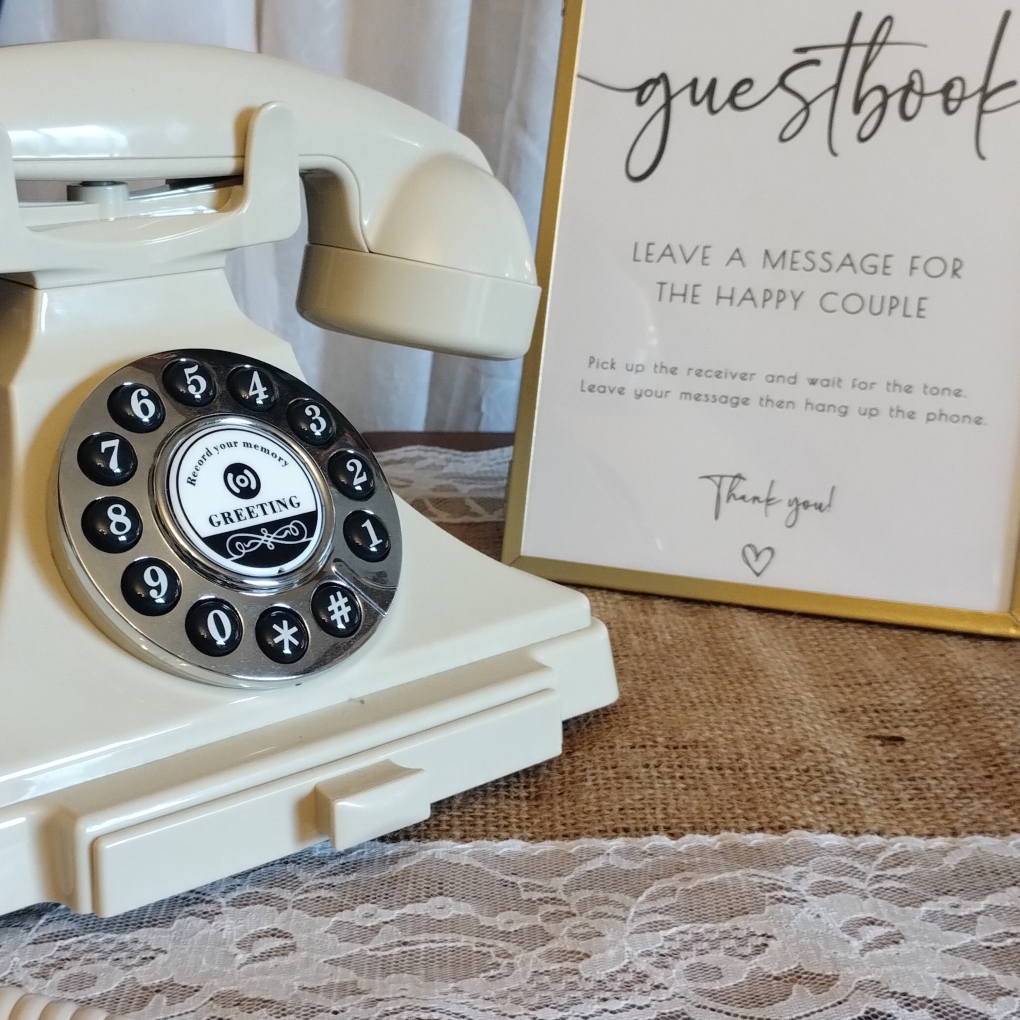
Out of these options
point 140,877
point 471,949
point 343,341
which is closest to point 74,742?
point 140,877

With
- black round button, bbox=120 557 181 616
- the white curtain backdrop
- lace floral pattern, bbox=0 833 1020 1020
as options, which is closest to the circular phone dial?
black round button, bbox=120 557 181 616

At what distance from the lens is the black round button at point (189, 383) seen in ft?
1.84

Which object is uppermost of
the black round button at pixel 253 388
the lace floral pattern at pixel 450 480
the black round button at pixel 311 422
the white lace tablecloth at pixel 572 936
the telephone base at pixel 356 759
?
the black round button at pixel 253 388

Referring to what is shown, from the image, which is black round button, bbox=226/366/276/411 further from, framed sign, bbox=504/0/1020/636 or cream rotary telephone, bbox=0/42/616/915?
framed sign, bbox=504/0/1020/636

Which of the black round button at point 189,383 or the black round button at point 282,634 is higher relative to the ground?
the black round button at point 189,383

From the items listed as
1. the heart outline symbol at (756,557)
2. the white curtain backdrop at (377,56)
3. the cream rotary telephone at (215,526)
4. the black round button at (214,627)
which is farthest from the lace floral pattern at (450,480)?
the black round button at (214,627)

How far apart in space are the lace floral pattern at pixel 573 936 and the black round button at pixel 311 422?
0.69ft

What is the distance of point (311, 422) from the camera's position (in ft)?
1.99

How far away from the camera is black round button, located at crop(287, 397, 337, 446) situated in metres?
0.60

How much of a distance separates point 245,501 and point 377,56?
0.67 metres

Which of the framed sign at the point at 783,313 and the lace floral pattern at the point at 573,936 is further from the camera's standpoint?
the framed sign at the point at 783,313

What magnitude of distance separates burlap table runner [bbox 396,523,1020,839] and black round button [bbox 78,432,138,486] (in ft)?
0.70

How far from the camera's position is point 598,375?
847 millimetres

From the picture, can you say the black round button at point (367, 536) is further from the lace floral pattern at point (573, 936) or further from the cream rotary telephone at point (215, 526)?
the lace floral pattern at point (573, 936)
